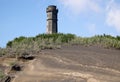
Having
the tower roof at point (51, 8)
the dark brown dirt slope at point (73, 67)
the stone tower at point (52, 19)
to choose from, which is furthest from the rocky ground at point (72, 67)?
the tower roof at point (51, 8)

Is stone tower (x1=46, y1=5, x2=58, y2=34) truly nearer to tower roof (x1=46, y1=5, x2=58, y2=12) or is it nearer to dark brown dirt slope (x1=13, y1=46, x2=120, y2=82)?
tower roof (x1=46, y1=5, x2=58, y2=12)

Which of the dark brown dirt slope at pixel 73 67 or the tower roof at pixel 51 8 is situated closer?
the dark brown dirt slope at pixel 73 67

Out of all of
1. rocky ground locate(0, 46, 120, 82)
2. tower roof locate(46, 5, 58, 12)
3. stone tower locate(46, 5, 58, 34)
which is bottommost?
rocky ground locate(0, 46, 120, 82)

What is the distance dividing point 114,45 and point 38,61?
13.7 ft

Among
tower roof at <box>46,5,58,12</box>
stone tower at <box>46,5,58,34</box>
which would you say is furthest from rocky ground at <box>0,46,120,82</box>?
tower roof at <box>46,5,58,12</box>

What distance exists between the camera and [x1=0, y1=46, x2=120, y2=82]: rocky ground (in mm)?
9945

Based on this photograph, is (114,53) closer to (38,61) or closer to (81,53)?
(81,53)

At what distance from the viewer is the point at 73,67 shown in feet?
35.2

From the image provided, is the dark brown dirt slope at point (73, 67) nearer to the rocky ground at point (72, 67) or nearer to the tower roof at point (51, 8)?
the rocky ground at point (72, 67)

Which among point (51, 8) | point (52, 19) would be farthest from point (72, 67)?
point (51, 8)

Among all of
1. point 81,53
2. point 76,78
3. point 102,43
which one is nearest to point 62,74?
point 76,78

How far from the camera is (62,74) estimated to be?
33.7ft

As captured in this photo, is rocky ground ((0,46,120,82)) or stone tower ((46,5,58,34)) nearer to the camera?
rocky ground ((0,46,120,82))

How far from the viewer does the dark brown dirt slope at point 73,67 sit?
9.95 meters
